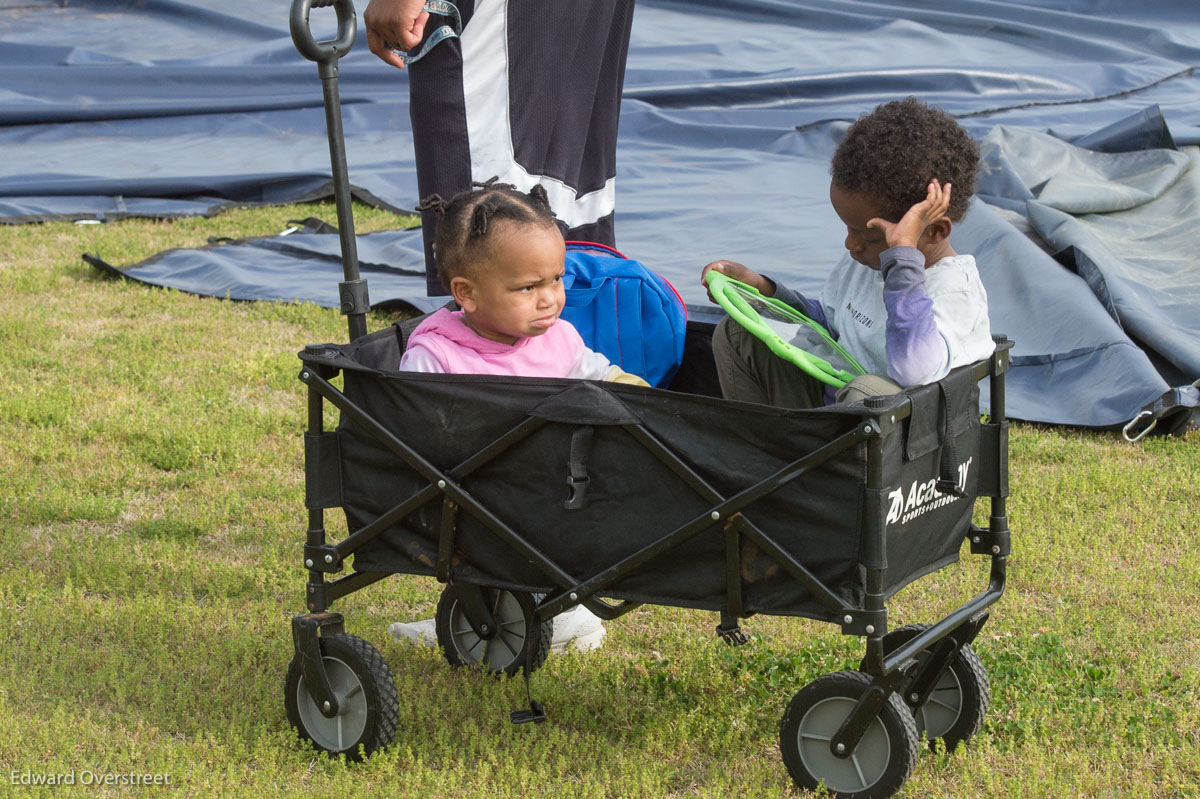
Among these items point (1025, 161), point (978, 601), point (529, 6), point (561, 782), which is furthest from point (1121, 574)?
point (1025, 161)

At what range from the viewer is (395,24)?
2686 millimetres

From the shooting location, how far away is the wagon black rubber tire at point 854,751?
226 centimetres

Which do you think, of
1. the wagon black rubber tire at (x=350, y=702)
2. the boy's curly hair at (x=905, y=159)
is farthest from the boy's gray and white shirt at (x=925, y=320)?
the wagon black rubber tire at (x=350, y=702)

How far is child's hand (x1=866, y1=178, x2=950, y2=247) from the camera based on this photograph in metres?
2.42

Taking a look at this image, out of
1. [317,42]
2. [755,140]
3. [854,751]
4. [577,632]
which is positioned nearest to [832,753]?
[854,751]

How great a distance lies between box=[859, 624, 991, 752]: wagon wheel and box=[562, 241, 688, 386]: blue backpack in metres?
0.80

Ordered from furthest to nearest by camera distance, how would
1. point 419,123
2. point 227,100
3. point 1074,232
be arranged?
point 227,100 < point 1074,232 < point 419,123

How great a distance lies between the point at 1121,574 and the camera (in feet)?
10.8

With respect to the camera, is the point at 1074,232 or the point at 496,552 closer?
the point at 496,552

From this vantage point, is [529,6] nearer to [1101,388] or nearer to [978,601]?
[978,601]

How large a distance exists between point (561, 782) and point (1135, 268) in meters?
3.93

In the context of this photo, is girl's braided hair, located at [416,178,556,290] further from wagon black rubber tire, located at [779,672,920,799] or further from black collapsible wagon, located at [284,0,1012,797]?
wagon black rubber tire, located at [779,672,920,799]

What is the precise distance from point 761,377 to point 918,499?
1.72 feet

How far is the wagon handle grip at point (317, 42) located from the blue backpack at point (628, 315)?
28.1 inches
